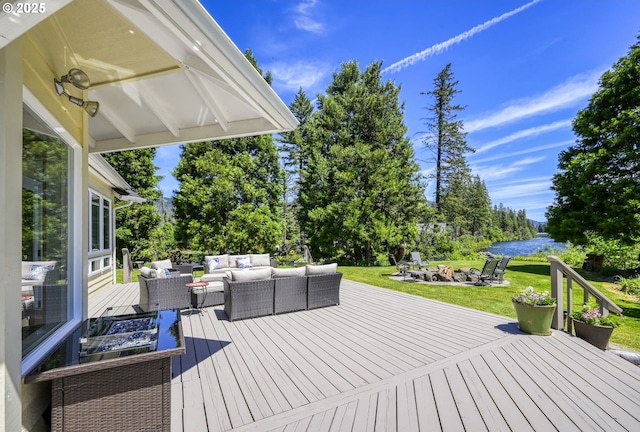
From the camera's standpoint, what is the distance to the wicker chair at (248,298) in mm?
5129

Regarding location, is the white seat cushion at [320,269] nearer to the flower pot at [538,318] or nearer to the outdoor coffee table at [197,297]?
the outdoor coffee table at [197,297]

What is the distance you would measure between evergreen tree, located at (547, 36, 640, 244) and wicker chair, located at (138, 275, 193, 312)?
1426 centimetres

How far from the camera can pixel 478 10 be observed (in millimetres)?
8609

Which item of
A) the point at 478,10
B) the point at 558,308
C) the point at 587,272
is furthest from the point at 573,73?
the point at 558,308

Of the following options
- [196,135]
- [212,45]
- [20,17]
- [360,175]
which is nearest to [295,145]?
[360,175]

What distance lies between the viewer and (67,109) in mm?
2838

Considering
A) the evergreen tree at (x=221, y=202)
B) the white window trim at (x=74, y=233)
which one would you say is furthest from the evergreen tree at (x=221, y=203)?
the white window trim at (x=74, y=233)

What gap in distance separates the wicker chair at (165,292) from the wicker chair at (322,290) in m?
2.35

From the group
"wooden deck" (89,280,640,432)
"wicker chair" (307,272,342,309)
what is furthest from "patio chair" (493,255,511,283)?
"wicker chair" (307,272,342,309)

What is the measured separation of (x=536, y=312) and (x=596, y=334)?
26.9 inches

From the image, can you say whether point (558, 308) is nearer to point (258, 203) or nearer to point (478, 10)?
point (478, 10)

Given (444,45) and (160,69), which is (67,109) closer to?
(160,69)

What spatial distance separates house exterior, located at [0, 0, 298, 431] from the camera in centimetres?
155

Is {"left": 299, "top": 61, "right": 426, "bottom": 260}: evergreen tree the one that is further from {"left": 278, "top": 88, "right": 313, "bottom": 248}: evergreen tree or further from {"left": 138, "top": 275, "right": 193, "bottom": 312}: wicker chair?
{"left": 138, "top": 275, "right": 193, "bottom": 312}: wicker chair
